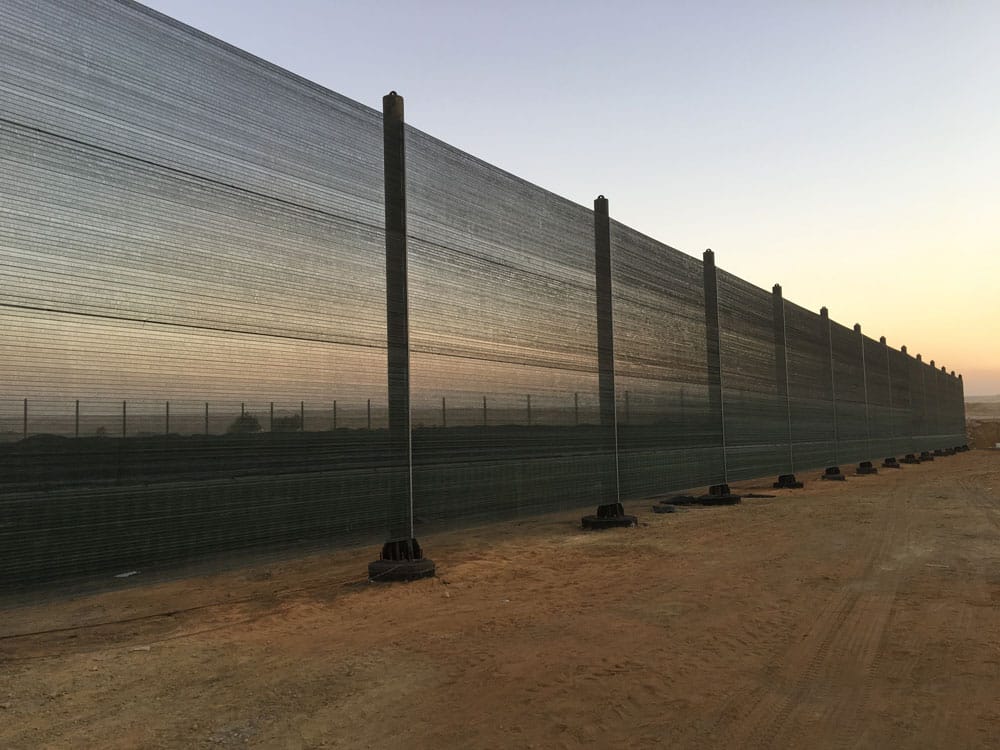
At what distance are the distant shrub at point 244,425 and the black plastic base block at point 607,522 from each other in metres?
6.25

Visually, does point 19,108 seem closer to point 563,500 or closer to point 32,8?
point 32,8

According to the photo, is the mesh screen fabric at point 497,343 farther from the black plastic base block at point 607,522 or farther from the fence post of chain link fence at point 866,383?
the fence post of chain link fence at point 866,383

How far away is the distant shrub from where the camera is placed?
5244mm

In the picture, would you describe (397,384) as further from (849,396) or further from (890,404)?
(890,404)

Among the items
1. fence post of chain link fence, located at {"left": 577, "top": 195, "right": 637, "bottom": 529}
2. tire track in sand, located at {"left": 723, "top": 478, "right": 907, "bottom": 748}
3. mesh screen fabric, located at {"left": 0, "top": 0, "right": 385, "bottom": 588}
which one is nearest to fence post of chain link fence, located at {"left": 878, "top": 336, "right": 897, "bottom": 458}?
fence post of chain link fence, located at {"left": 577, "top": 195, "right": 637, "bottom": 529}

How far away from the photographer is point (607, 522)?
10312 millimetres

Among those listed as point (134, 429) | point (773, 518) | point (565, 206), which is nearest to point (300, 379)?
point (134, 429)

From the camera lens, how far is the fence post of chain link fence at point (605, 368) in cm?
1040

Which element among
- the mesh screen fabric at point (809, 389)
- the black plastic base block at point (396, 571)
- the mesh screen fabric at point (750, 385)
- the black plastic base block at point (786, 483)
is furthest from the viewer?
the mesh screen fabric at point (809, 389)

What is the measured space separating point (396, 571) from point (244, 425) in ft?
7.06

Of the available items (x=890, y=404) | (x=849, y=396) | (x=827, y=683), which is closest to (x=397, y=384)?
(x=827, y=683)

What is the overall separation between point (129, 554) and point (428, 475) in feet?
9.93

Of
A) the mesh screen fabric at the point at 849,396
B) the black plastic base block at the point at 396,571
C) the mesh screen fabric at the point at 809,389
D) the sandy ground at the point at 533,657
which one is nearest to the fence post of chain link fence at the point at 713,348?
the mesh screen fabric at the point at 809,389

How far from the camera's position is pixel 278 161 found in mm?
5797
